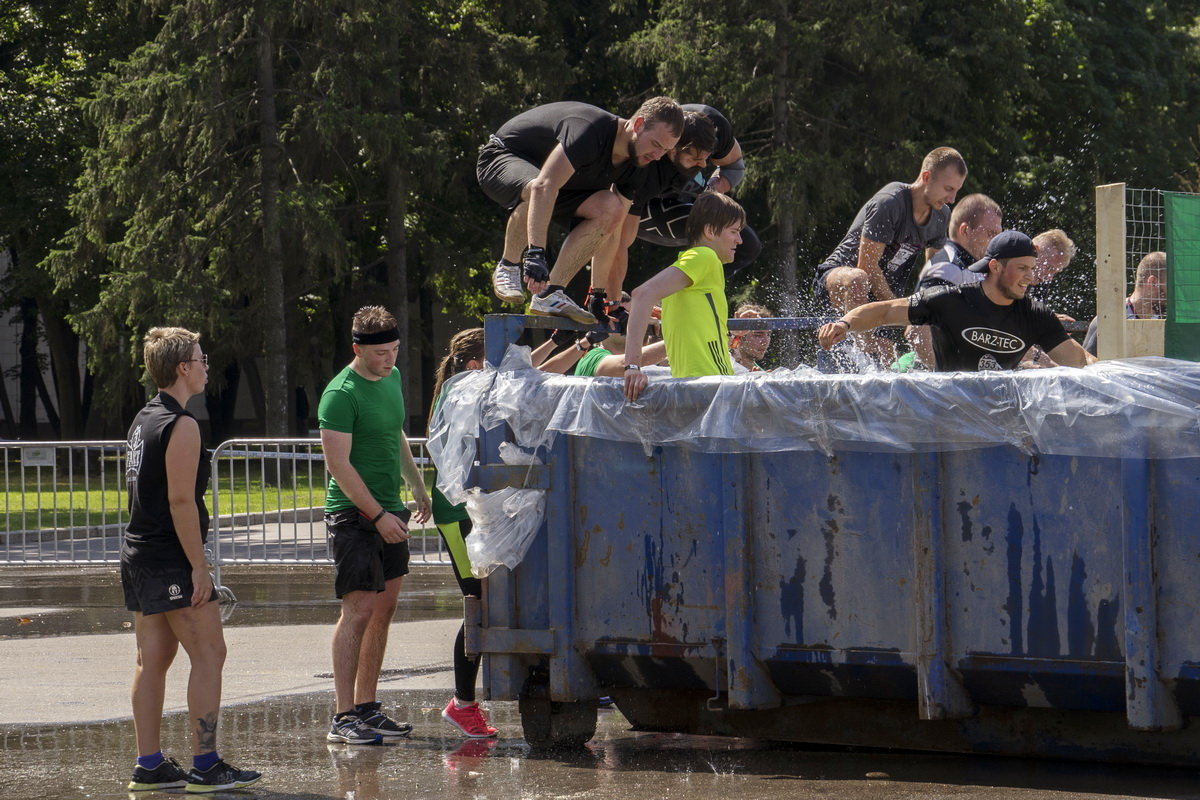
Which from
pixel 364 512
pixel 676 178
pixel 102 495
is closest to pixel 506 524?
pixel 364 512

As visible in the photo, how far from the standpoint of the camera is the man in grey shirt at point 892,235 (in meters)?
8.34

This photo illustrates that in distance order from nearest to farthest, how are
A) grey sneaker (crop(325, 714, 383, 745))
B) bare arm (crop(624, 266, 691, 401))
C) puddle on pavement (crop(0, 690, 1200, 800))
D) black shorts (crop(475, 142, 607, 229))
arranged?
1. puddle on pavement (crop(0, 690, 1200, 800))
2. bare arm (crop(624, 266, 691, 401))
3. grey sneaker (crop(325, 714, 383, 745))
4. black shorts (crop(475, 142, 607, 229))

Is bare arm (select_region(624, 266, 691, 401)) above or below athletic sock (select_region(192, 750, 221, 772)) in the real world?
above

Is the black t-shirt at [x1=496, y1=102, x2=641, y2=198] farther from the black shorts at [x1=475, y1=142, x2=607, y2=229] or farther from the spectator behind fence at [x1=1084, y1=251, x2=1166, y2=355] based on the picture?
the spectator behind fence at [x1=1084, y1=251, x2=1166, y2=355]

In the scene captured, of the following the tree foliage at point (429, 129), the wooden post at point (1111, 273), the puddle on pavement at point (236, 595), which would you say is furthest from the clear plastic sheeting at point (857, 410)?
the tree foliage at point (429, 129)

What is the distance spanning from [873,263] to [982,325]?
6.49 ft

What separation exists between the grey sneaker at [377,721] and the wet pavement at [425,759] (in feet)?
0.33

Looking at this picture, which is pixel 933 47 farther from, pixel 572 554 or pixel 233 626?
pixel 572 554

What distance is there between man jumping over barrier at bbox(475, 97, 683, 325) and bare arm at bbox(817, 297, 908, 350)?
109cm

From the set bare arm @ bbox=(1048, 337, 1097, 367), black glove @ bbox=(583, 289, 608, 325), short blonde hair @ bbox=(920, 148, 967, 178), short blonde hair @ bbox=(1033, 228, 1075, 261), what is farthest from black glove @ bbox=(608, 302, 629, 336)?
short blonde hair @ bbox=(1033, 228, 1075, 261)

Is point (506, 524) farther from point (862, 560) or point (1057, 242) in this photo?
point (1057, 242)

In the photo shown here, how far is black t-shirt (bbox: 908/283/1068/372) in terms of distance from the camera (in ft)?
21.3

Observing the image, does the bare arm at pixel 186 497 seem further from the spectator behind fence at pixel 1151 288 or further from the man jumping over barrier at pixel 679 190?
the spectator behind fence at pixel 1151 288

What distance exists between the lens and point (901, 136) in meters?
29.5
